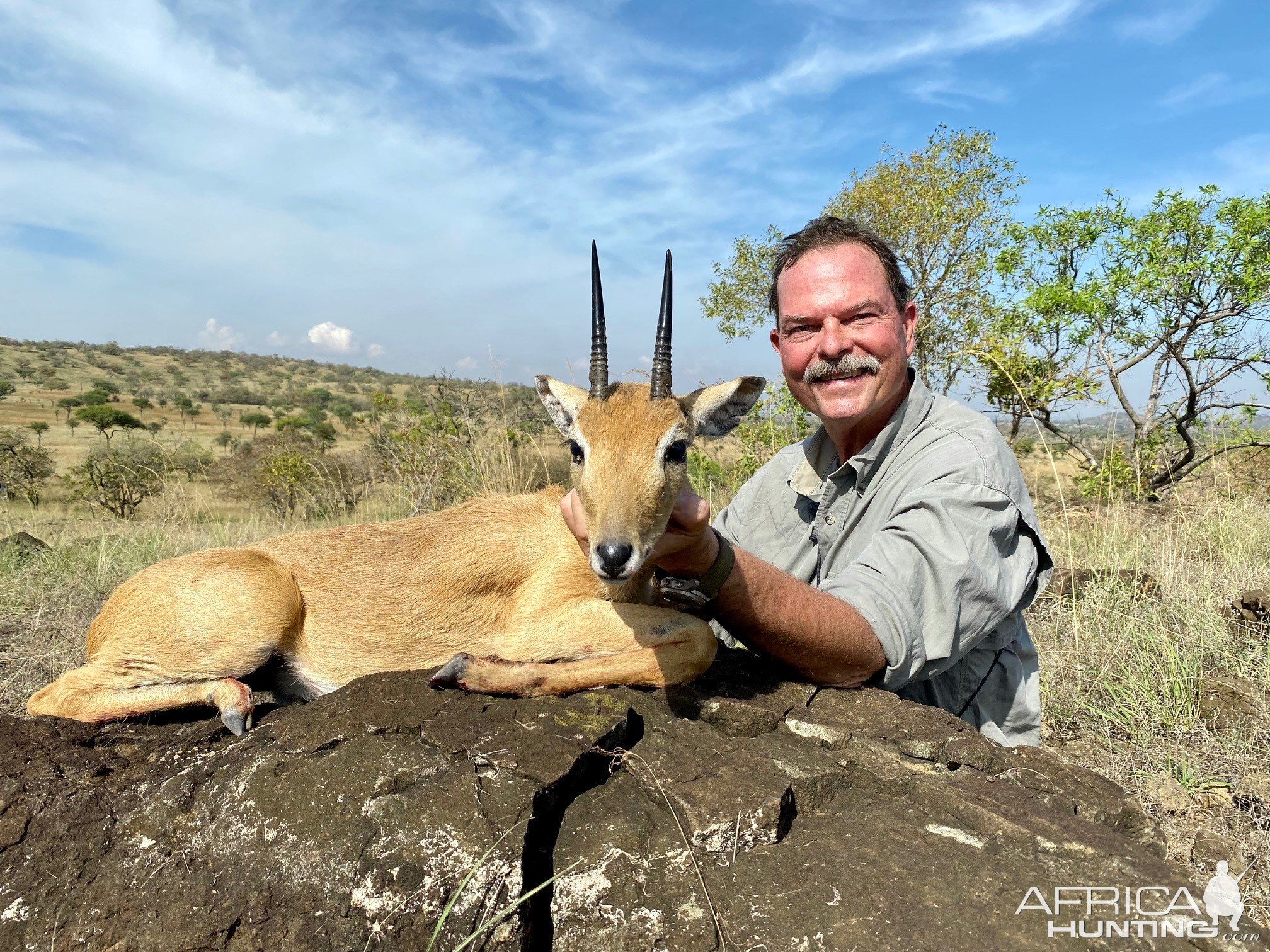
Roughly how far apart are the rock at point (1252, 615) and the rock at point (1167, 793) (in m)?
2.49

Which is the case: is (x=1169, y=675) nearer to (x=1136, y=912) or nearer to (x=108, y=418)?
(x=1136, y=912)

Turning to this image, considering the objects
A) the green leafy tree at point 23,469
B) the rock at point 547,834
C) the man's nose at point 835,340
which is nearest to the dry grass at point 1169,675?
the rock at point 547,834

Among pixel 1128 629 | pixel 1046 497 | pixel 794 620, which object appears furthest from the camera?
pixel 1046 497

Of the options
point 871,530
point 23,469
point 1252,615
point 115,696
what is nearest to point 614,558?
point 871,530

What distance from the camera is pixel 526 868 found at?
2301mm

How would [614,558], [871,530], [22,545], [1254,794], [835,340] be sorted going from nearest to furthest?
[614,558]
[1254,794]
[871,530]
[835,340]
[22,545]

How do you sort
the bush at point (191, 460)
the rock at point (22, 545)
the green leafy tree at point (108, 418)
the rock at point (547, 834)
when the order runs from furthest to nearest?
the green leafy tree at point (108, 418) < the bush at point (191, 460) < the rock at point (22, 545) < the rock at point (547, 834)

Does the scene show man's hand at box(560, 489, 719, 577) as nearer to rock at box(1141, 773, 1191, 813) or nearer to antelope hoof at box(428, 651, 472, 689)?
antelope hoof at box(428, 651, 472, 689)

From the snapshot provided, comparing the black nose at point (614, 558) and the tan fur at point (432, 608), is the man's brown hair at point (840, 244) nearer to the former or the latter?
the tan fur at point (432, 608)

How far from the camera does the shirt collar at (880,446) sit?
474 centimetres

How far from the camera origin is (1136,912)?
204cm

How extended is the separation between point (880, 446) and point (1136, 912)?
9.90 feet

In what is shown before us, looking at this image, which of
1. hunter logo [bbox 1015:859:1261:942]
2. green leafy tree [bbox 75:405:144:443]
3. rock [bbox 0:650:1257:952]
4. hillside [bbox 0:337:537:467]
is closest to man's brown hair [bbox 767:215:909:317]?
rock [bbox 0:650:1257:952]

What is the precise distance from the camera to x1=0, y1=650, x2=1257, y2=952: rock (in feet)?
7.06
